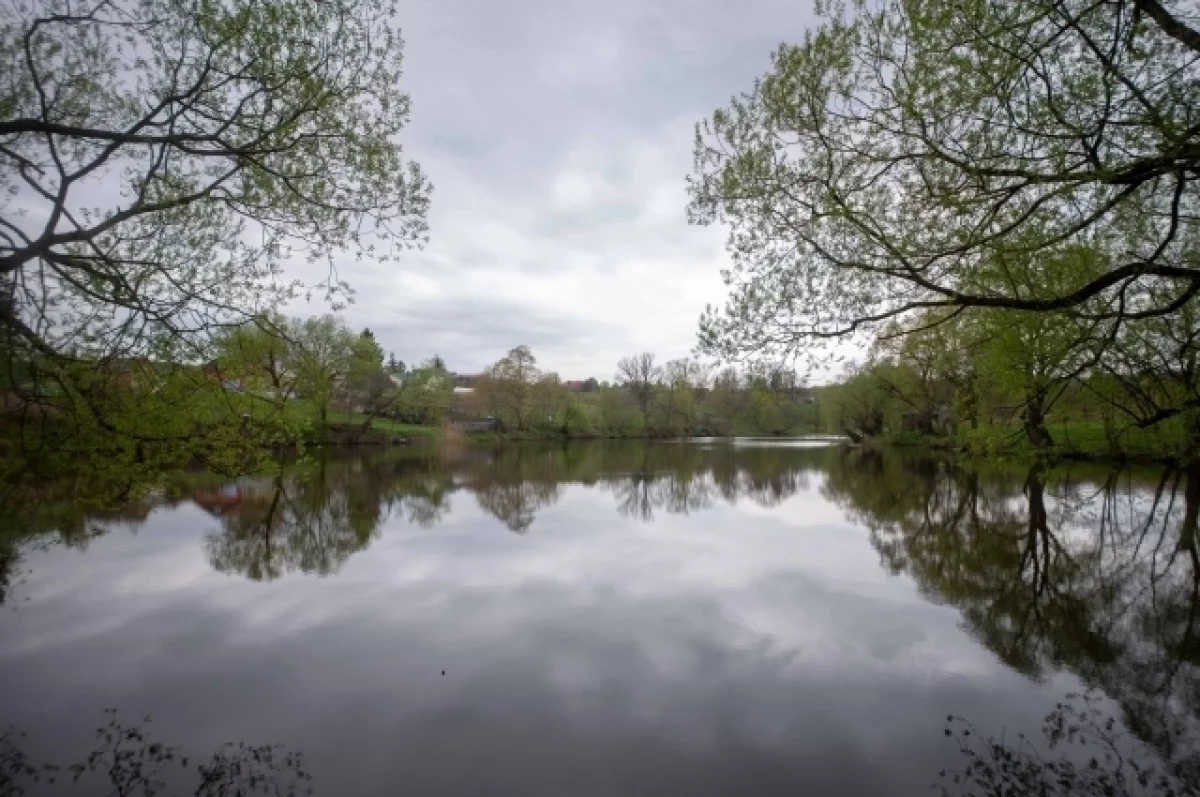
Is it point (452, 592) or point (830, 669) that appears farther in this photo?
point (452, 592)

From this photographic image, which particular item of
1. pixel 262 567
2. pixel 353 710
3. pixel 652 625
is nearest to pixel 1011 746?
pixel 652 625

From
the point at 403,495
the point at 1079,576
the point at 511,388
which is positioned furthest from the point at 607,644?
the point at 511,388

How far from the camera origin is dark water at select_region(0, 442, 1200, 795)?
5605mm

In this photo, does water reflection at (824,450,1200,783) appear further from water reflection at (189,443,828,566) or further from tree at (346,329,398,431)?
tree at (346,329,398,431)

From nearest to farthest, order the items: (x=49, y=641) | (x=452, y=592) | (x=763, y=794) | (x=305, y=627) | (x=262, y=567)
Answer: (x=763, y=794), (x=49, y=641), (x=305, y=627), (x=452, y=592), (x=262, y=567)

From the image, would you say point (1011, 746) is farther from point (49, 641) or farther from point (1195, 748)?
point (49, 641)

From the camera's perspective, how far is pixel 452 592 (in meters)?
10.8

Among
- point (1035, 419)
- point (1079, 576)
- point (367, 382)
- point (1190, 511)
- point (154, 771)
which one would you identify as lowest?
point (154, 771)

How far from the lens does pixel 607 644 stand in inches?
325

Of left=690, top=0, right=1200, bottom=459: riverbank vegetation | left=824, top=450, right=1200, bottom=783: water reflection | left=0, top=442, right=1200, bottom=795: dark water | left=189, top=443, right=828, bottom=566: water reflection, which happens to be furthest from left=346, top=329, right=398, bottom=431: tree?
left=690, top=0, right=1200, bottom=459: riverbank vegetation

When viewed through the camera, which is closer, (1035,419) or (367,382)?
(1035,419)

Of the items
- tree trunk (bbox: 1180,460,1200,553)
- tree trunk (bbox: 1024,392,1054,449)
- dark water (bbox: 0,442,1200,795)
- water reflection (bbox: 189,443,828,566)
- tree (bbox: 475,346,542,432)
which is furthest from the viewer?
tree (bbox: 475,346,542,432)

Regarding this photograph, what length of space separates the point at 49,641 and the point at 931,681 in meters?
11.6

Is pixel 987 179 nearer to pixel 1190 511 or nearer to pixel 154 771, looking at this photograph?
pixel 154 771
